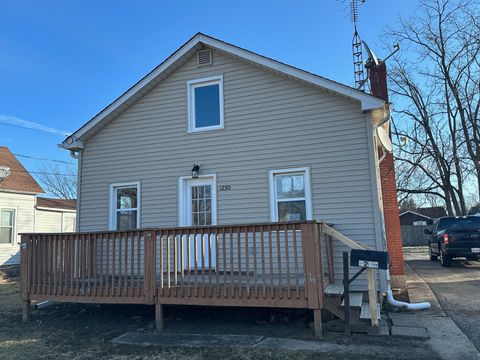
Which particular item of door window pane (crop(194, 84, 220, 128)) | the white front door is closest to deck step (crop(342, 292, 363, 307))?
the white front door

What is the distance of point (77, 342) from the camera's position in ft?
18.3

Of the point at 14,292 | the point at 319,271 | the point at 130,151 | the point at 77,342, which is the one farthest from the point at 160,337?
the point at 14,292

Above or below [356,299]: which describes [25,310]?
below

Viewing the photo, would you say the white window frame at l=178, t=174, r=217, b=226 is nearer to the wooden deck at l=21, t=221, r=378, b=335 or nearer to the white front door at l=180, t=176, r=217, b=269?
the white front door at l=180, t=176, r=217, b=269

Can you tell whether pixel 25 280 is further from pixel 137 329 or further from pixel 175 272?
pixel 175 272

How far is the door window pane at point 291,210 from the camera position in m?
7.83

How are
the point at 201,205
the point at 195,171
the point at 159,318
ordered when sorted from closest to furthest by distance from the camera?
1. the point at 159,318
2. the point at 195,171
3. the point at 201,205

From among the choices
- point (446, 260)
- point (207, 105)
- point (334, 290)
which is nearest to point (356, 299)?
point (334, 290)

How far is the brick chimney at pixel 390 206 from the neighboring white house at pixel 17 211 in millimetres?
13415

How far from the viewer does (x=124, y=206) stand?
9203 mm

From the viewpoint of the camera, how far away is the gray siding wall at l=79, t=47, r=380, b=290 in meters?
7.52

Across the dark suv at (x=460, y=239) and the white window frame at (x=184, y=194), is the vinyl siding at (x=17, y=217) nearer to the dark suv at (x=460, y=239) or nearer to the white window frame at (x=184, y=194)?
the white window frame at (x=184, y=194)

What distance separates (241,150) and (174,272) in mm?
3112

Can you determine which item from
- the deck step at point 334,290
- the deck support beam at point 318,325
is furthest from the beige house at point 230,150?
the deck support beam at point 318,325
